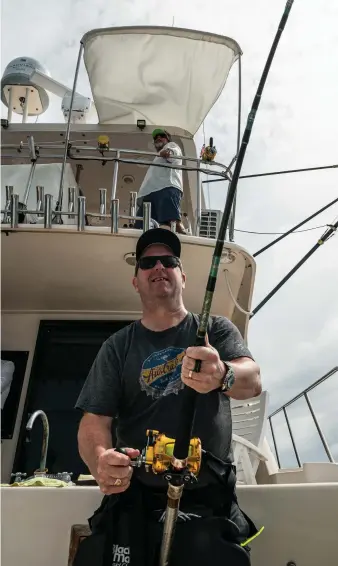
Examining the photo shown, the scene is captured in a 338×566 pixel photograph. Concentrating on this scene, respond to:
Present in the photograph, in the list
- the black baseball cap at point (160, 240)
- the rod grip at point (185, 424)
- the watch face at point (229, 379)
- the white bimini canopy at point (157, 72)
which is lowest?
the rod grip at point (185, 424)

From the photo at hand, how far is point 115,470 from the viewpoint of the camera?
151cm

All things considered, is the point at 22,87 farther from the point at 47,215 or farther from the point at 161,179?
the point at 47,215

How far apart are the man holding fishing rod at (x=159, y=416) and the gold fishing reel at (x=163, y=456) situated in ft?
0.25

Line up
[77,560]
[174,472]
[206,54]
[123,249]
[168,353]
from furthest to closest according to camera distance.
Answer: [206,54] < [123,249] < [168,353] < [77,560] < [174,472]

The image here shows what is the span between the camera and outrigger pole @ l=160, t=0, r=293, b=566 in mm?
1470

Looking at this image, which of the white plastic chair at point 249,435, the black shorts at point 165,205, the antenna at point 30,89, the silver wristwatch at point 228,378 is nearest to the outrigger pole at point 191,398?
the silver wristwatch at point 228,378

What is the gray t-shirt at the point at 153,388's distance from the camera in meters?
1.79

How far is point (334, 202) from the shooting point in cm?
657

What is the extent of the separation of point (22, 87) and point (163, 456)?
7.70 meters

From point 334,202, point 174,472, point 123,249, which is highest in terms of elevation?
point 334,202

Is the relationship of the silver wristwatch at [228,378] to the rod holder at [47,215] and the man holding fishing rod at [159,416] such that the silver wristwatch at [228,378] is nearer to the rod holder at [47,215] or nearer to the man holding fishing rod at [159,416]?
the man holding fishing rod at [159,416]

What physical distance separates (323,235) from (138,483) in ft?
16.7

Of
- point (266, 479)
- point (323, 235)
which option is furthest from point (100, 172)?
point (266, 479)

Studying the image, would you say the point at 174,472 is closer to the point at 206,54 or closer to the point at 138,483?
the point at 138,483
